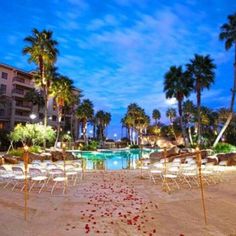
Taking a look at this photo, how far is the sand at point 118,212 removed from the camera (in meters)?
6.08

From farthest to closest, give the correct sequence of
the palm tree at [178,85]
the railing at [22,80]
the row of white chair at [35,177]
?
the railing at [22,80]
the palm tree at [178,85]
the row of white chair at [35,177]

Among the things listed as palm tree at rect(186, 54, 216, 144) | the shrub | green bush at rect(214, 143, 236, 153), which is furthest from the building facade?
green bush at rect(214, 143, 236, 153)

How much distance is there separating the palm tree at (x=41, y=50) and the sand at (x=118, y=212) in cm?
2032

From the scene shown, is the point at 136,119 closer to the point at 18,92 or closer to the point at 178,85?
the point at 18,92

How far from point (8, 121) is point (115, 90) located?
118130mm

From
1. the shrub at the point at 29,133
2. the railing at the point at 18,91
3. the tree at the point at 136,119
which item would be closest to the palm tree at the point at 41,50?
the shrub at the point at 29,133

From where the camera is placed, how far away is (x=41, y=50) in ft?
94.7

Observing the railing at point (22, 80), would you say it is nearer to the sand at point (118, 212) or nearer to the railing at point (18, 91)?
the railing at point (18, 91)

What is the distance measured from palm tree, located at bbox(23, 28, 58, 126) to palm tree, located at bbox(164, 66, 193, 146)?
525 inches

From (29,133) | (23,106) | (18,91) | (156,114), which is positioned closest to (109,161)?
(29,133)

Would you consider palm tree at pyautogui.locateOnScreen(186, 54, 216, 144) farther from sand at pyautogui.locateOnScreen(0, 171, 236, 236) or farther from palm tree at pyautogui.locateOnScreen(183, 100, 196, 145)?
sand at pyautogui.locateOnScreen(0, 171, 236, 236)

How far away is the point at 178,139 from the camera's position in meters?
59.6

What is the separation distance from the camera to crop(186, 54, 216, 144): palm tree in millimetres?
31359

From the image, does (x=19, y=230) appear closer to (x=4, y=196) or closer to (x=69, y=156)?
(x=4, y=196)
